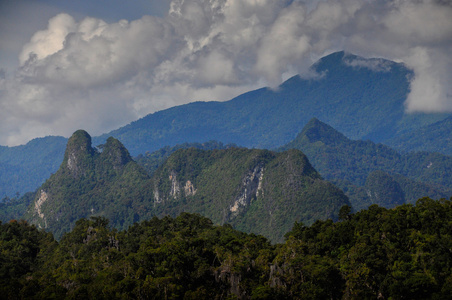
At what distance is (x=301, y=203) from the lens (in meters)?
149

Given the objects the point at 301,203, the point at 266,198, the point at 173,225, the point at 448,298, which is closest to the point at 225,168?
the point at 266,198

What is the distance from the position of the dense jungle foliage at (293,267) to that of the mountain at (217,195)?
7452cm

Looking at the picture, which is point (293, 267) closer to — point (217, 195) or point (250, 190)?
point (250, 190)

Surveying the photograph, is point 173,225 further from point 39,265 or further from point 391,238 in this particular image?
point 391,238

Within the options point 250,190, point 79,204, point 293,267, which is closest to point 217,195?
point 250,190

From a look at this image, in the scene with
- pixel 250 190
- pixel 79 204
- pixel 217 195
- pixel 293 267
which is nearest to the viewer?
pixel 293 267

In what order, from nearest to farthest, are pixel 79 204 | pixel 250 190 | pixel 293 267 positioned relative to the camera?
pixel 293 267 → pixel 250 190 → pixel 79 204

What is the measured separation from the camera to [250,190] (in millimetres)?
163250

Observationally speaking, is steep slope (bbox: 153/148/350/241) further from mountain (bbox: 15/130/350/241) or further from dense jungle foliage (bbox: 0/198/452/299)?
dense jungle foliage (bbox: 0/198/452/299)

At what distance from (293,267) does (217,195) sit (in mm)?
116308

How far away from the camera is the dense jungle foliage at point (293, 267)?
51.5 m

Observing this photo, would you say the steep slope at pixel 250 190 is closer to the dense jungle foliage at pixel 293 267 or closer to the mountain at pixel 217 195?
the mountain at pixel 217 195

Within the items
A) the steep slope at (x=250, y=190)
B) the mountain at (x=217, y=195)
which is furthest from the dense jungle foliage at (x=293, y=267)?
the mountain at (x=217, y=195)

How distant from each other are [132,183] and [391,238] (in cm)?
15122
